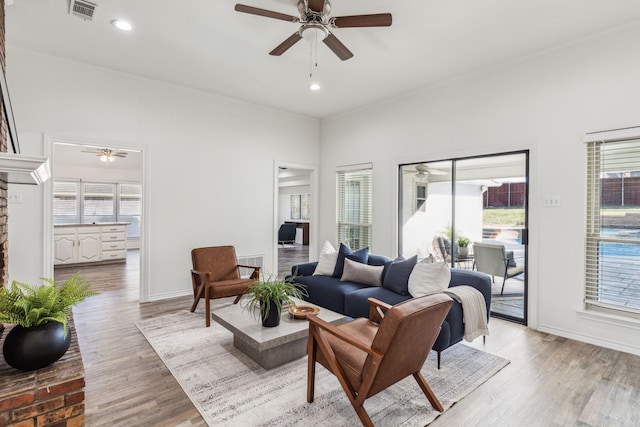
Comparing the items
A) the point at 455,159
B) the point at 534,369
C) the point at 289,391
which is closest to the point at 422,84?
the point at 455,159

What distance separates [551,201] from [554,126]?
0.81 metres

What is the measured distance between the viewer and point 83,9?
2.80m

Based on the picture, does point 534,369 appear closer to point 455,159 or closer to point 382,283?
point 382,283

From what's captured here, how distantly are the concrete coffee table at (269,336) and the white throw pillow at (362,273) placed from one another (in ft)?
2.88

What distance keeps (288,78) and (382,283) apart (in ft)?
9.75

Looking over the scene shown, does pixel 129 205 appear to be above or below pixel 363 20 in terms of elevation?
below

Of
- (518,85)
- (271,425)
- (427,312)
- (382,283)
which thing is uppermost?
(518,85)

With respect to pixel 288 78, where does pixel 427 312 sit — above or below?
below

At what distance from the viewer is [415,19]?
294cm

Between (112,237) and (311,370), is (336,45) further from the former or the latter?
(112,237)

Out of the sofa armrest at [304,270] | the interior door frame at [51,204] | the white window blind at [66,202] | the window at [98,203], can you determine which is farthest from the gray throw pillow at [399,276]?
the white window blind at [66,202]

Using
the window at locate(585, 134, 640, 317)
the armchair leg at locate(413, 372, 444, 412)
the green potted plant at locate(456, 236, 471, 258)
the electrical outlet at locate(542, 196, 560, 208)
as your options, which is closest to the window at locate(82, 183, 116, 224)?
the green potted plant at locate(456, 236, 471, 258)

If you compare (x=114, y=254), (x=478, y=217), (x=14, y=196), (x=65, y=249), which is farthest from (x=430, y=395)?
(x=65, y=249)

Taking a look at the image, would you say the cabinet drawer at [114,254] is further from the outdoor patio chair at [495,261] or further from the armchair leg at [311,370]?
the outdoor patio chair at [495,261]
